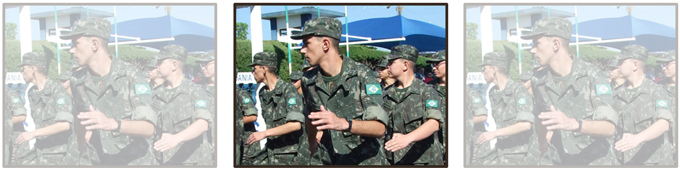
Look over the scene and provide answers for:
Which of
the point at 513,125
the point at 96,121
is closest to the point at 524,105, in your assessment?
the point at 513,125

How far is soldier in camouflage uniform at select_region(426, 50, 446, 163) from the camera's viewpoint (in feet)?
31.8

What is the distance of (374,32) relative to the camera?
32.0 ft

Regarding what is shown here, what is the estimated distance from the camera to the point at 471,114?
9.70 meters

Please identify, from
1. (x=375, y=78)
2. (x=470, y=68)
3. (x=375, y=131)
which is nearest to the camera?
(x=375, y=131)

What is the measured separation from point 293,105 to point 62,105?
102 inches

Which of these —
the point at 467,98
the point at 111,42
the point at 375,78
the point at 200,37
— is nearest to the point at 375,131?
the point at 375,78

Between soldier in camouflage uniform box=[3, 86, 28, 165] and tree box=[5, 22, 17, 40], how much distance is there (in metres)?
0.57

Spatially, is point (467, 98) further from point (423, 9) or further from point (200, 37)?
point (200, 37)

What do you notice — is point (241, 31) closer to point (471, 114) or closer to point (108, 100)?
point (108, 100)

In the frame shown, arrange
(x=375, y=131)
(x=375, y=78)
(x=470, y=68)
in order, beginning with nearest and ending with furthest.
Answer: (x=375, y=131)
(x=375, y=78)
(x=470, y=68)

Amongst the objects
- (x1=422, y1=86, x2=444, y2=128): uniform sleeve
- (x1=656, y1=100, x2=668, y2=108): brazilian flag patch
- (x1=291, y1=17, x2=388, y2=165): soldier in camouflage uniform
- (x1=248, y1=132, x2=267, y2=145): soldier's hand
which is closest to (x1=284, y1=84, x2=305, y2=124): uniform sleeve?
(x1=291, y1=17, x2=388, y2=165): soldier in camouflage uniform

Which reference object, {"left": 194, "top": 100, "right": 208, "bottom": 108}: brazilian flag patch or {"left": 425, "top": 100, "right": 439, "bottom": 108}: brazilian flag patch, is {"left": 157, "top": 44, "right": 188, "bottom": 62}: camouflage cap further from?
{"left": 425, "top": 100, "right": 439, "bottom": 108}: brazilian flag patch

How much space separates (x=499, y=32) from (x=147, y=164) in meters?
4.14

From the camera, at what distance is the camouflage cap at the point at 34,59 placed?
989 cm
